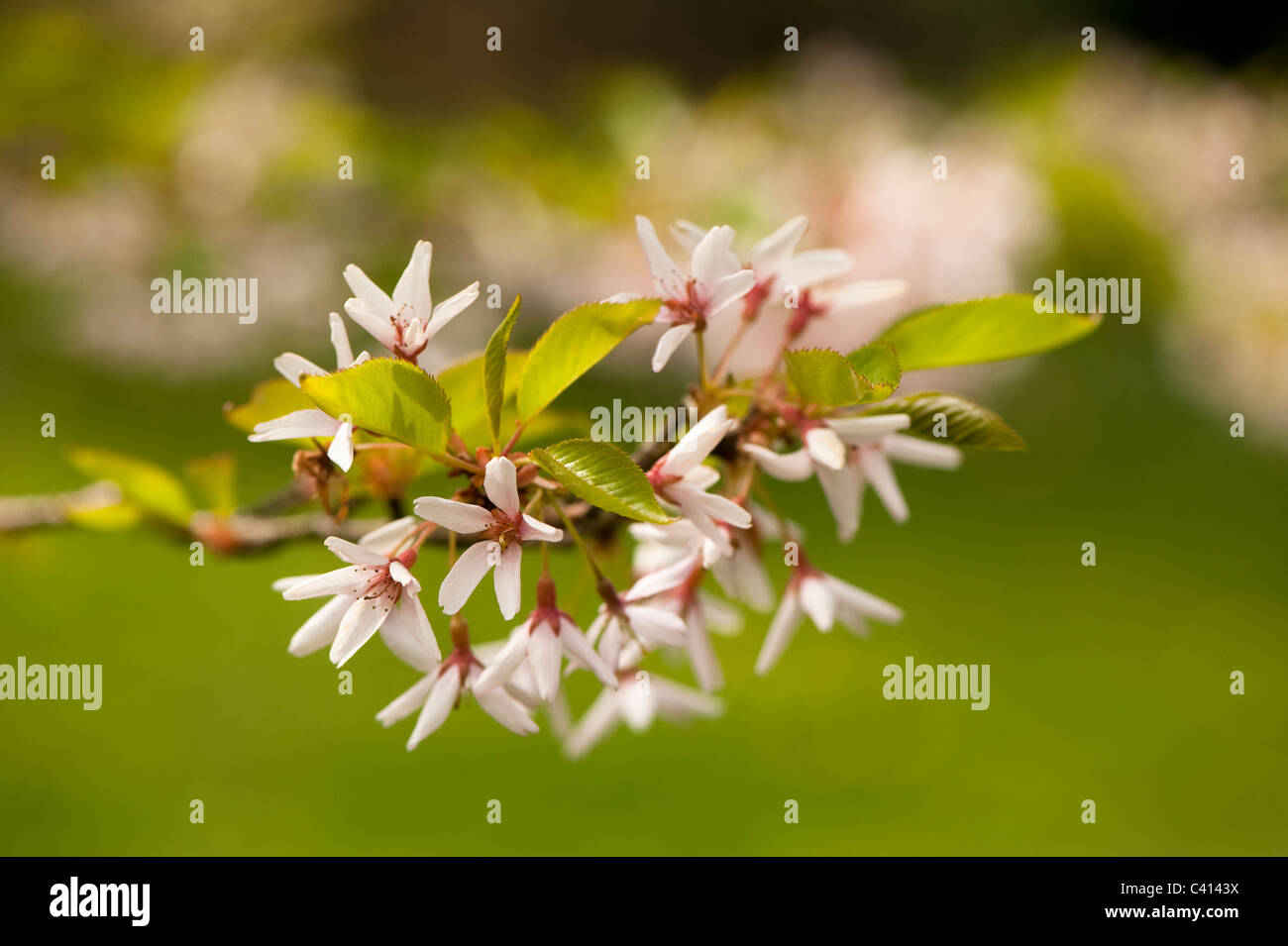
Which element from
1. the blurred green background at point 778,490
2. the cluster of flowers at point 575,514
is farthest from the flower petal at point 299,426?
the blurred green background at point 778,490

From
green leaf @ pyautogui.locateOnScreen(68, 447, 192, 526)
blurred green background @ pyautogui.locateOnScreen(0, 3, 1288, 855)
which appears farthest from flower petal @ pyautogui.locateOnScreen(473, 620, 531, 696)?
blurred green background @ pyautogui.locateOnScreen(0, 3, 1288, 855)

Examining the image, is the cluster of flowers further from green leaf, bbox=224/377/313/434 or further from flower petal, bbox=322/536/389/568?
green leaf, bbox=224/377/313/434

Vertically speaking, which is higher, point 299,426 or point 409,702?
point 299,426

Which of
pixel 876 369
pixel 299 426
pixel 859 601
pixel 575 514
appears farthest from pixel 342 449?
pixel 859 601

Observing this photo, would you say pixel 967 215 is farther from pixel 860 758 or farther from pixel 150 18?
pixel 150 18

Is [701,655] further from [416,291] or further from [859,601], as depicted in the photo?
[416,291]

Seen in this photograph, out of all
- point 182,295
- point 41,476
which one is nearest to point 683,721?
point 182,295
